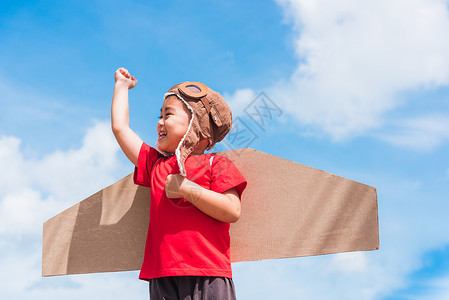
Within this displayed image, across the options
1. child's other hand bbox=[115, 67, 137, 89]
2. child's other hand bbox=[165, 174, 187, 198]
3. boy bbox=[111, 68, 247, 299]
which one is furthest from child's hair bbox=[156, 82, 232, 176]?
child's other hand bbox=[115, 67, 137, 89]

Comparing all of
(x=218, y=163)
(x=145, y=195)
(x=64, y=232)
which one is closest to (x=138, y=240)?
(x=145, y=195)

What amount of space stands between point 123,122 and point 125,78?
0.23m

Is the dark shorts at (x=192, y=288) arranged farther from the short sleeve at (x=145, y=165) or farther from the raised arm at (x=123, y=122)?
the raised arm at (x=123, y=122)

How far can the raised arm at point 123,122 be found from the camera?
85.8 inches

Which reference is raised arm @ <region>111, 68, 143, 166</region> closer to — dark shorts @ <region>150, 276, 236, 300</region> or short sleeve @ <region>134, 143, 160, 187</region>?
short sleeve @ <region>134, 143, 160, 187</region>

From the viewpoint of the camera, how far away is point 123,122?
7.24ft

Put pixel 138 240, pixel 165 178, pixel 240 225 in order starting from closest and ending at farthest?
pixel 165 178, pixel 240 225, pixel 138 240

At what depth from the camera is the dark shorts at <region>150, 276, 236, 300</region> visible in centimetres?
186

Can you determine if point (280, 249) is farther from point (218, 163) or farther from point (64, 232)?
point (64, 232)

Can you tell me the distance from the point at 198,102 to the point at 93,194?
80 centimetres

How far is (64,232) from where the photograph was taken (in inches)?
98.1

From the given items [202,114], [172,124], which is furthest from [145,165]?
[202,114]

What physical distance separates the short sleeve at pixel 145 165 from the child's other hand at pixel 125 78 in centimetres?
35

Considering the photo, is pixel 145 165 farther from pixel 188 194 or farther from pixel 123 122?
pixel 188 194
